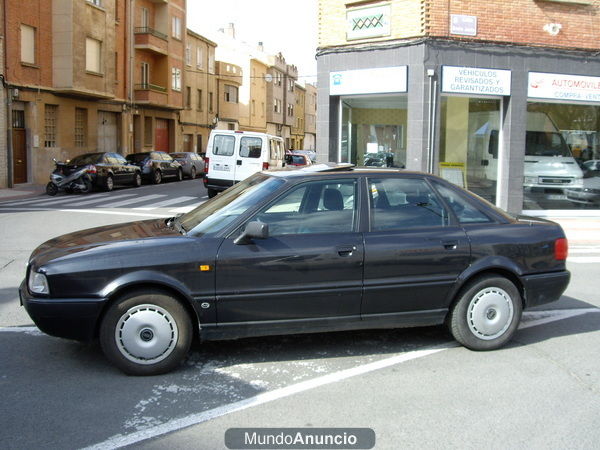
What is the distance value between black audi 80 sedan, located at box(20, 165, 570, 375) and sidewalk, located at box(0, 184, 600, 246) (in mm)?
7299

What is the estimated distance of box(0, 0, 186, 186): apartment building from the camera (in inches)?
966

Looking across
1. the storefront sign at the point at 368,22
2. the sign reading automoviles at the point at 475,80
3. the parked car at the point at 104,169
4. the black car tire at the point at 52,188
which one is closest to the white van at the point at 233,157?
the parked car at the point at 104,169

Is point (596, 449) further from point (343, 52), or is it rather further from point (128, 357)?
point (343, 52)

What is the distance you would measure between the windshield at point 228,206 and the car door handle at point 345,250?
2.32 ft

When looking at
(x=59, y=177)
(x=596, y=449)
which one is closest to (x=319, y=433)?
(x=596, y=449)

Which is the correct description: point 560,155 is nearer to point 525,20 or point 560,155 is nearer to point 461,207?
point 525,20


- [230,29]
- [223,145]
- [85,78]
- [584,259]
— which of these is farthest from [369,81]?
[230,29]

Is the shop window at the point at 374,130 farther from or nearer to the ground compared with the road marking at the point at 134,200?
farther from the ground

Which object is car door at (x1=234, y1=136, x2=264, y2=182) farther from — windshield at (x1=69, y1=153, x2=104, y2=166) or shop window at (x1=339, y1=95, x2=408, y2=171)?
windshield at (x1=69, y1=153, x2=104, y2=166)

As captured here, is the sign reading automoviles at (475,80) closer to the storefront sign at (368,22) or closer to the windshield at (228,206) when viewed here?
the storefront sign at (368,22)

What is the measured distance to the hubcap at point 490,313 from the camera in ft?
17.2

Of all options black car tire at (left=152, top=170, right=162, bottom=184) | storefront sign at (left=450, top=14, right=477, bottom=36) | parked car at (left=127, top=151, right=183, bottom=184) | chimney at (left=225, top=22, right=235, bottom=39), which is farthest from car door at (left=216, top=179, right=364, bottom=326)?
chimney at (left=225, top=22, right=235, bottom=39)

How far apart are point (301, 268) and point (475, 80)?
1143 centimetres

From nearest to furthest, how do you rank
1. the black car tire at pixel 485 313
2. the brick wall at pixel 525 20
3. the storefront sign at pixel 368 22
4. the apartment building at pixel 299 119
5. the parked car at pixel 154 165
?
the black car tire at pixel 485 313, the brick wall at pixel 525 20, the storefront sign at pixel 368 22, the parked car at pixel 154 165, the apartment building at pixel 299 119
